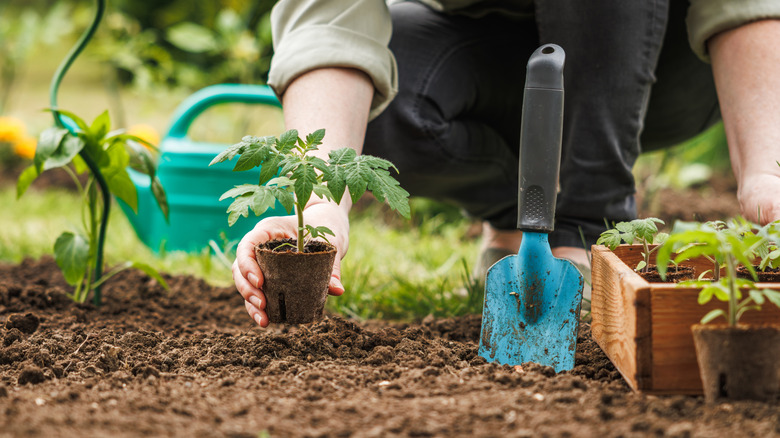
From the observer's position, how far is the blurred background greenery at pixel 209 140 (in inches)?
92.0

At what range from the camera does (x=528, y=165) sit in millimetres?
1333

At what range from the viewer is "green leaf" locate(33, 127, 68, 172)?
5.49 feet

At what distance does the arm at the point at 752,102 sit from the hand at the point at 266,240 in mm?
886

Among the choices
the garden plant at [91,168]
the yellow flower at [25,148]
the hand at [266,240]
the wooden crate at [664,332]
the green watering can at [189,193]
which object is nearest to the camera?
the wooden crate at [664,332]

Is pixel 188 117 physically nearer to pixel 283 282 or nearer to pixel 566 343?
pixel 283 282

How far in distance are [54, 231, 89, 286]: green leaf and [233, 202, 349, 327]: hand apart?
603 mm

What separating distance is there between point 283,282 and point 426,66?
39.5 inches

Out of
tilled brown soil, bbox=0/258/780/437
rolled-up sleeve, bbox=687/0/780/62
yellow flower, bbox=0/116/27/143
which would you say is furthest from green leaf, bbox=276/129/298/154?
yellow flower, bbox=0/116/27/143

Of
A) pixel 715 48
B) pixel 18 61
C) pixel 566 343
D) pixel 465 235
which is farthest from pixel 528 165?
pixel 18 61

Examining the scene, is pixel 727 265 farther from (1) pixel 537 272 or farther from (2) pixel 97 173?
(2) pixel 97 173

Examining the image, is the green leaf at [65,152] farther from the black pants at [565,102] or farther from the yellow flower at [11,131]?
the yellow flower at [11,131]

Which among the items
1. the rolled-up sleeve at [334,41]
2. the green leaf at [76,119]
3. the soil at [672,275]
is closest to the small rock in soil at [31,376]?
the green leaf at [76,119]

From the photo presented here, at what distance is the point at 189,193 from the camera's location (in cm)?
287

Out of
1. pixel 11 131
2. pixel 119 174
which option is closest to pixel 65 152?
pixel 119 174
